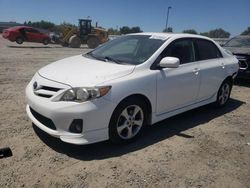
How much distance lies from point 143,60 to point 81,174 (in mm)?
1983

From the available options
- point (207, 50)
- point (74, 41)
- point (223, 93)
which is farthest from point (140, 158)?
point (74, 41)

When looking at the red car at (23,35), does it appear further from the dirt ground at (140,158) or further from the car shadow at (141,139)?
the car shadow at (141,139)

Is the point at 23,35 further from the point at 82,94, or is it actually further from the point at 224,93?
the point at 82,94

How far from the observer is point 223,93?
6352mm

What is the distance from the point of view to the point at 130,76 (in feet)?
13.4

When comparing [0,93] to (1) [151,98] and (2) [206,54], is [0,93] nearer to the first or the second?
(1) [151,98]

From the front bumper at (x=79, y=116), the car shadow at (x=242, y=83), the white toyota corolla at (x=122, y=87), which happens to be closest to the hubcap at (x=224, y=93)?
the white toyota corolla at (x=122, y=87)

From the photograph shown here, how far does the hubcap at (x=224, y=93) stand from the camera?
247 inches

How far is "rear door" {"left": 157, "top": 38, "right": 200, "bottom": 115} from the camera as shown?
4.55 metres

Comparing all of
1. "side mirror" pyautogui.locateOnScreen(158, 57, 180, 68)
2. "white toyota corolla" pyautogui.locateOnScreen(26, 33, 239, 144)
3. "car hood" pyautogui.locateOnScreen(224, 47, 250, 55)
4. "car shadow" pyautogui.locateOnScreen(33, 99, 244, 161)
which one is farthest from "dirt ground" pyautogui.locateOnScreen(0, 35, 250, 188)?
"car hood" pyautogui.locateOnScreen(224, 47, 250, 55)

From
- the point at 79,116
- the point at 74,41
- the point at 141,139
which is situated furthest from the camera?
the point at 74,41

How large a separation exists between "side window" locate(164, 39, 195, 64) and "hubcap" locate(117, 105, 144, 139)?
112 cm

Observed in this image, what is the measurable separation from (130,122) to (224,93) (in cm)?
308

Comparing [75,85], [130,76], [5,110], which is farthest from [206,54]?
[5,110]
